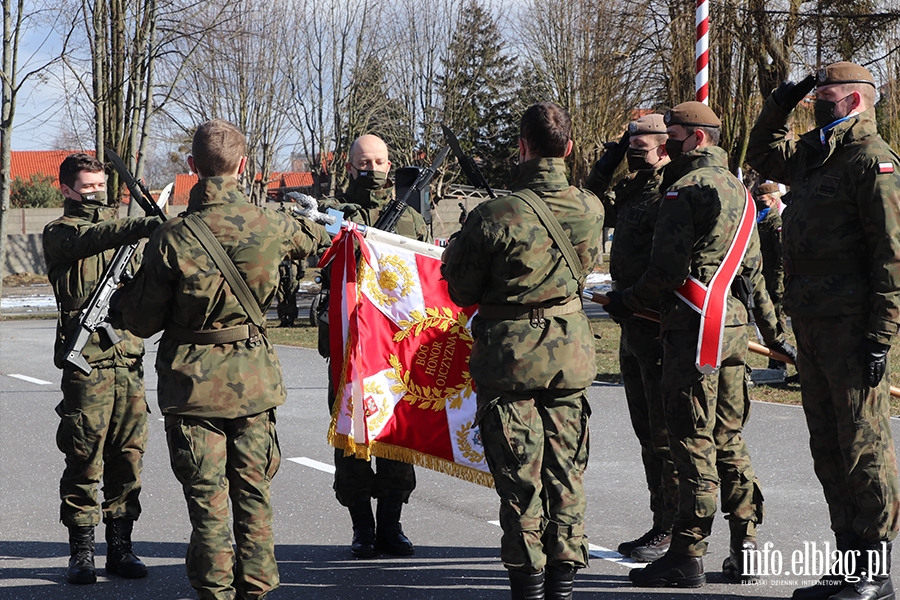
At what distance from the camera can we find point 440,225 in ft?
113

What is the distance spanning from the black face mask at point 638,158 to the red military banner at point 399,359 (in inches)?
45.5

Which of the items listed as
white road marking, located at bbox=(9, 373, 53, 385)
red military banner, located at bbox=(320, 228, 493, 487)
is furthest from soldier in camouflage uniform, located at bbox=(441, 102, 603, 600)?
white road marking, located at bbox=(9, 373, 53, 385)

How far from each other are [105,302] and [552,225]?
218 cm

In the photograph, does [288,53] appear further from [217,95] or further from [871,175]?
[871,175]

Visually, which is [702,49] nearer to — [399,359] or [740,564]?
[399,359]

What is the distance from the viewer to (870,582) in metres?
4.23

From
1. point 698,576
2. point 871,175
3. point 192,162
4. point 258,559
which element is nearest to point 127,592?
point 258,559

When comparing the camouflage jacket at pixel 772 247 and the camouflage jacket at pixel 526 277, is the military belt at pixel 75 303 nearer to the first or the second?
the camouflage jacket at pixel 526 277

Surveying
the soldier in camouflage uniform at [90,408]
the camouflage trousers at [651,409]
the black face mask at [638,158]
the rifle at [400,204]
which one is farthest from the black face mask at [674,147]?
the soldier in camouflage uniform at [90,408]

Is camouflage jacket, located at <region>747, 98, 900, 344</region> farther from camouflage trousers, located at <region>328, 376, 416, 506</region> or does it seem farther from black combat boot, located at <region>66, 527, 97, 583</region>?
black combat boot, located at <region>66, 527, 97, 583</region>

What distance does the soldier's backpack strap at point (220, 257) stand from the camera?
3.81 metres

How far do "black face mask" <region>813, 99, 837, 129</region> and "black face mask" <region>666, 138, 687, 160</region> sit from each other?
0.60 metres

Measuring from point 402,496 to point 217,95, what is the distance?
28436 mm

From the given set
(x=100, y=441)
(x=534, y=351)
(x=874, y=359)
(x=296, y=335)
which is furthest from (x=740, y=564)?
(x=296, y=335)
